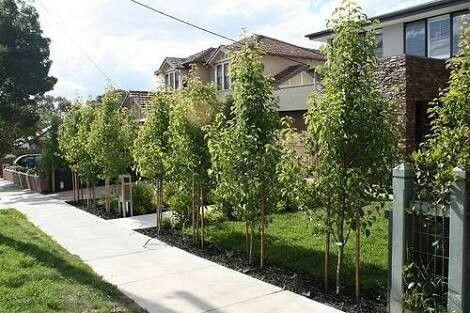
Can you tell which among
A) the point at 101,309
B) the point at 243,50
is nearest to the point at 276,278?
the point at 101,309

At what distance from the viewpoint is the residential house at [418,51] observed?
45.7 ft

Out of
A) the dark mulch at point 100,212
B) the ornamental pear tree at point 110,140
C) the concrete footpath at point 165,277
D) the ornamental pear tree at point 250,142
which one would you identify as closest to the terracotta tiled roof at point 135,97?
the dark mulch at point 100,212

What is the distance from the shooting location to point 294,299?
5.82 m

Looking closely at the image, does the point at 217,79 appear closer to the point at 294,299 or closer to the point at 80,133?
the point at 80,133

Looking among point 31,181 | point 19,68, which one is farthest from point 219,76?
point 31,181

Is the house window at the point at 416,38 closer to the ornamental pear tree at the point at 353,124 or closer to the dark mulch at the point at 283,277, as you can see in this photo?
the dark mulch at the point at 283,277

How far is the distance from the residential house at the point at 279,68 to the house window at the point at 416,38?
14.4ft

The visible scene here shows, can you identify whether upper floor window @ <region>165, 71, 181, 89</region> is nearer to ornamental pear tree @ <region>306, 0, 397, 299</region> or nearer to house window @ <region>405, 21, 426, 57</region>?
house window @ <region>405, 21, 426, 57</region>

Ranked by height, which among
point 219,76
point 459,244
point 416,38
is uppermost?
point 219,76

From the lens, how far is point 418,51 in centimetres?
1681

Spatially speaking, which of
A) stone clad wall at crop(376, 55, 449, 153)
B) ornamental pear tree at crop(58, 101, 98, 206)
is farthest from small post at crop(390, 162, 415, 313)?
ornamental pear tree at crop(58, 101, 98, 206)

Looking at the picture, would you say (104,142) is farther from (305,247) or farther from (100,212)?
(305,247)

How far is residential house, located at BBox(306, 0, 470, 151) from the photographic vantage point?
45.7ft

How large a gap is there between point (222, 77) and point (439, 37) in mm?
14031
